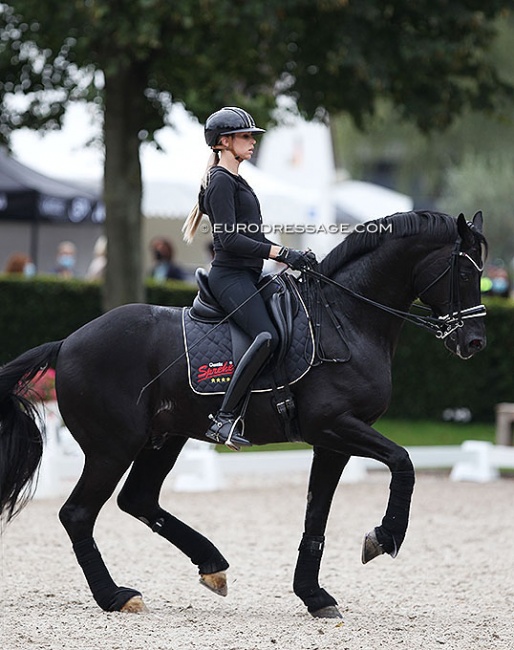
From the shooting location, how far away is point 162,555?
28.4ft

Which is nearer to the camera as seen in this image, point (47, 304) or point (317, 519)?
point (317, 519)

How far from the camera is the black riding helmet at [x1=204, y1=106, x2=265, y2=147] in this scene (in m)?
6.50

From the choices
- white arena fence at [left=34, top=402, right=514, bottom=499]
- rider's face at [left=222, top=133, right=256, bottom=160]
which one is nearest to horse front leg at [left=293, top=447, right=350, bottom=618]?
rider's face at [left=222, top=133, right=256, bottom=160]

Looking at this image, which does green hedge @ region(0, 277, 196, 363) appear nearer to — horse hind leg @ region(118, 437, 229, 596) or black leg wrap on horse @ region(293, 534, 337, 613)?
horse hind leg @ region(118, 437, 229, 596)

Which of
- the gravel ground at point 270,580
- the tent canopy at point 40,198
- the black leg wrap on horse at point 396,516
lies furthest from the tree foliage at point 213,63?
the black leg wrap on horse at point 396,516

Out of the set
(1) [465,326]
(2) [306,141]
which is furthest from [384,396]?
(2) [306,141]

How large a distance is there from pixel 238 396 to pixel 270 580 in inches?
71.9

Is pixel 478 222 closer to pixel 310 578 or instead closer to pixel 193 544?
pixel 310 578

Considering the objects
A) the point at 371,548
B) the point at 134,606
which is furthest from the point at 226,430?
the point at 134,606

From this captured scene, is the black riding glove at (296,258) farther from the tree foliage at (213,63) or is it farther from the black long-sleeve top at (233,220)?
the tree foliage at (213,63)

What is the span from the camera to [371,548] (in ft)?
20.5

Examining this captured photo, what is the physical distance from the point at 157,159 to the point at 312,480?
13.5 meters

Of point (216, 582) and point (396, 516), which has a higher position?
point (396, 516)

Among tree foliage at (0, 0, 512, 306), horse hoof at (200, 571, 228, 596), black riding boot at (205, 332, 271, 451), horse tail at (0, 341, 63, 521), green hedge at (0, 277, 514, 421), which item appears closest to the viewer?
black riding boot at (205, 332, 271, 451)
